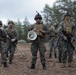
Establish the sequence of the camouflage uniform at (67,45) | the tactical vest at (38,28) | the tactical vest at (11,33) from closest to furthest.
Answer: the tactical vest at (38,28) → the camouflage uniform at (67,45) → the tactical vest at (11,33)

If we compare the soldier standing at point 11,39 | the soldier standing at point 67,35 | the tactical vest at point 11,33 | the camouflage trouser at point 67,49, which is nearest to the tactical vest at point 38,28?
the soldier standing at point 67,35

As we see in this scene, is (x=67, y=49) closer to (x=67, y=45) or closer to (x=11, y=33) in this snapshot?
(x=67, y=45)

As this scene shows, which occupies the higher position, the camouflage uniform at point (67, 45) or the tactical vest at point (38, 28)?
the tactical vest at point (38, 28)

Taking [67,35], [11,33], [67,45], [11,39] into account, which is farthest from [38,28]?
[11,33]

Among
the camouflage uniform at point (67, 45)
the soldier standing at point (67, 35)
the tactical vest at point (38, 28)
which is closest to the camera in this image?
the tactical vest at point (38, 28)

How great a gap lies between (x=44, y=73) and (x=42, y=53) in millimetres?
1066

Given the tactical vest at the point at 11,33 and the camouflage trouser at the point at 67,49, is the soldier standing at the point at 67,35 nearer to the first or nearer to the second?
the camouflage trouser at the point at 67,49

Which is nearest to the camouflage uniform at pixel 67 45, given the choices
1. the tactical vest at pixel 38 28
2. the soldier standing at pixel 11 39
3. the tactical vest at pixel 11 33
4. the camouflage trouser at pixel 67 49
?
the camouflage trouser at pixel 67 49

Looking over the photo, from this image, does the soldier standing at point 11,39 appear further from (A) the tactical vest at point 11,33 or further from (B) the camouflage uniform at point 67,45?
(B) the camouflage uniform at point 67,45

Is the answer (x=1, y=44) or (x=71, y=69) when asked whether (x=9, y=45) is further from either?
(x=71, y=69)

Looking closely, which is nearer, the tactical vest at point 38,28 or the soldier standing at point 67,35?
the tactical vest at point 38,28

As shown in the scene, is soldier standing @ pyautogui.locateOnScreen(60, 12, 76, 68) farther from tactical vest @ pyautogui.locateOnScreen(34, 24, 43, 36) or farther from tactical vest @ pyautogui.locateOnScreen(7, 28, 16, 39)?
tactical vest @ pyautogui.locateOnScreen(7, 28, 16, 39)

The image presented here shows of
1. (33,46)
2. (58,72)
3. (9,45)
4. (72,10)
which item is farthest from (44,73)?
(72,10)

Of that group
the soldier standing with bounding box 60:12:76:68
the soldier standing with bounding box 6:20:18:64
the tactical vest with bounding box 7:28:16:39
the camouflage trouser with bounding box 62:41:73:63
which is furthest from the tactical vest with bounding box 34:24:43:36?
the tactical vest with bounding box 7:28:16:39
